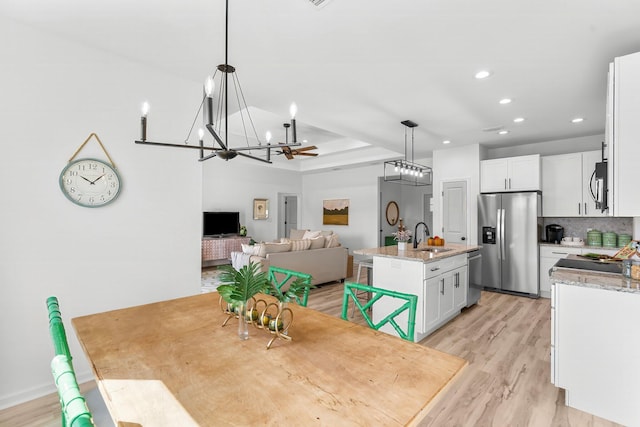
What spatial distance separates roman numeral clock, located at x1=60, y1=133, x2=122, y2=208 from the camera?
233 cm

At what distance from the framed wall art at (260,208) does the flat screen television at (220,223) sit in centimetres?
60

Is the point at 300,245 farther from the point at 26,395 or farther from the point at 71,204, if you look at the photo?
the point at 26,395

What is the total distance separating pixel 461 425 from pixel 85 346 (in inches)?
84.9

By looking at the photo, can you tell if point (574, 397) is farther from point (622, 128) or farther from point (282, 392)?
point (282, 392)

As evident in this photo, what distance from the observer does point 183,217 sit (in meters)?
2.96

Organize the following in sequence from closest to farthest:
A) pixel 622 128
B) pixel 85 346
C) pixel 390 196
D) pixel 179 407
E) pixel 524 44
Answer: pixel 179 407 → pixel 85 346 → pixel 622 128 → pixel 524 44 → pixel 390 196

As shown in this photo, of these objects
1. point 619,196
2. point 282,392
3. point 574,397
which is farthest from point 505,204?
point 282,392

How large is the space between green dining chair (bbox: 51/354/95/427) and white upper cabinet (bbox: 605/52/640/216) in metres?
2.93

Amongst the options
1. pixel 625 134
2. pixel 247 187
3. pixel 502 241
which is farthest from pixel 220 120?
pixel 247 187

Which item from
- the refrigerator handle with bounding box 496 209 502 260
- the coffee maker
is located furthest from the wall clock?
the coffee maker

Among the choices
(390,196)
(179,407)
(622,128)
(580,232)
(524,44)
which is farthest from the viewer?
(390,196)

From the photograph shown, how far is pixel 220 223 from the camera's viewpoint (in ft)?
25.3

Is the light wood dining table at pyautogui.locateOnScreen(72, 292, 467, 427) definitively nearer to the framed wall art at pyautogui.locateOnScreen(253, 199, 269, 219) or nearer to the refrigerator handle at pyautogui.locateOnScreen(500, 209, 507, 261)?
the refrigerator handle at pyautogui.locateOnScreen(500, 209, 507, 261)

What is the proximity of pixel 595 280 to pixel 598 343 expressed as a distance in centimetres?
41
